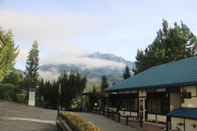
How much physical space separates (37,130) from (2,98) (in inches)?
1471

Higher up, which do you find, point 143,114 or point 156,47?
point 156,47

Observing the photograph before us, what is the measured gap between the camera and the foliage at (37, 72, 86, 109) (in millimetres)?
59750

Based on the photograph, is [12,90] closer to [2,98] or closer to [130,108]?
[2,98]

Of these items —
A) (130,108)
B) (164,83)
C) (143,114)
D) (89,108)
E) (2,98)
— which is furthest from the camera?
(2,98)

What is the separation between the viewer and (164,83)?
29125mm

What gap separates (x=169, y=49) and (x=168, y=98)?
117 ft

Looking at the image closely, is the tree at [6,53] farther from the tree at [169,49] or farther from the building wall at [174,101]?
the tree at [169,49]

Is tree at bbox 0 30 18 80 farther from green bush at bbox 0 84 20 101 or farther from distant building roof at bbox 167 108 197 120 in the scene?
green bush at bbox 0 84 20 101

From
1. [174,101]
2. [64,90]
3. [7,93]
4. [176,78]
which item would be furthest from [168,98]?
[7,93]

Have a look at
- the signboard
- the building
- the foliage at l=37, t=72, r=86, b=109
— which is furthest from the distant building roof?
the foliage at l=37, t=72, r=86, b=109

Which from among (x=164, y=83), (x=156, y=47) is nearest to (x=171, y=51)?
(x=156, y=47)

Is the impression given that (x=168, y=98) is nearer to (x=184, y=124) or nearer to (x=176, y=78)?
(x=176, y=78)

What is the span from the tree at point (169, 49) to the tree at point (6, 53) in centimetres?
2949

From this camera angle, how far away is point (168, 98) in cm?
2961
